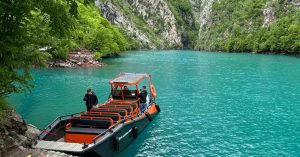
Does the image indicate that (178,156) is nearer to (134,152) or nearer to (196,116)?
(134,152)

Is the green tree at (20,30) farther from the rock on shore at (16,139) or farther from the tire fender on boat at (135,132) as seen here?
the tire fender on boat at (135,132)

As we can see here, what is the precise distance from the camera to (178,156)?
19922mm

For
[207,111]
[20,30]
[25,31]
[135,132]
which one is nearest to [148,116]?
[135,132]

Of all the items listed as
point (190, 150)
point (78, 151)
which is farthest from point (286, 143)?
point (78, 151)

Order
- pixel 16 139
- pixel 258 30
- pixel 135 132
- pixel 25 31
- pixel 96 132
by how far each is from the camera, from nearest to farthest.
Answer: pixel 25 31
pixel 16 139
pixel 96 132
pixel 135 132
pixel 258 30

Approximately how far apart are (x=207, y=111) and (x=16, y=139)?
727 inches

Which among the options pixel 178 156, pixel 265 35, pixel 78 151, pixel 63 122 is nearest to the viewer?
pixel 78 151

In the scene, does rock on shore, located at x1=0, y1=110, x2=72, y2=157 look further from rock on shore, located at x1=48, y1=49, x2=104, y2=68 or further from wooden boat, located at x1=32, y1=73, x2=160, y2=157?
rock on shore, located at x1=48, y1=49, x2=104, y2=68

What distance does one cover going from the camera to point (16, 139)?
18.1 m

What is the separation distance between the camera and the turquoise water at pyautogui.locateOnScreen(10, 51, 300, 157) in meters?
21.7

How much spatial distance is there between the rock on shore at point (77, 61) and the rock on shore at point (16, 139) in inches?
1952

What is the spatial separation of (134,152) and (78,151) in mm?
4851

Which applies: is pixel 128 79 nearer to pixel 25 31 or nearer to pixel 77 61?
pixel 25 31

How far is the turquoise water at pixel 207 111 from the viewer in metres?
21.7
